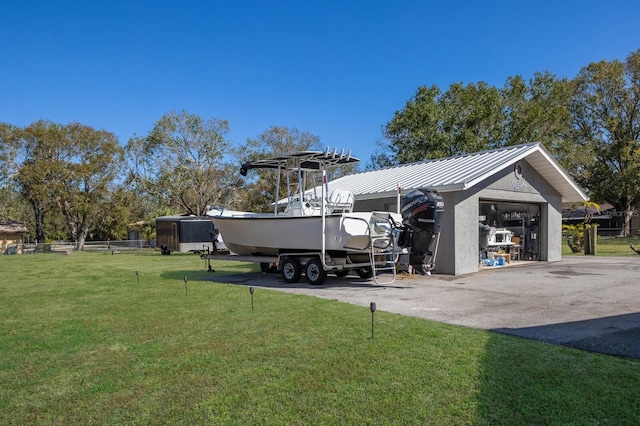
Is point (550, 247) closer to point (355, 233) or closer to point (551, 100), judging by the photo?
point (355, 233)

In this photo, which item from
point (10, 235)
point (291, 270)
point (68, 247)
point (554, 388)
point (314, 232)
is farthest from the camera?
point (10, 235)

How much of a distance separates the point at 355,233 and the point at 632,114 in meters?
40.9

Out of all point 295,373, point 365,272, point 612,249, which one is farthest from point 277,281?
point 612,249

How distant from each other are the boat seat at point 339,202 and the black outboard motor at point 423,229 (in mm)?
2025

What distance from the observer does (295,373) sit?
4551 mm

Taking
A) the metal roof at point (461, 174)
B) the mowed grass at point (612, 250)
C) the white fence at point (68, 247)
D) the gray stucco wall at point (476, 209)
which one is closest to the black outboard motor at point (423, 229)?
the metal roof at point (461, 174)

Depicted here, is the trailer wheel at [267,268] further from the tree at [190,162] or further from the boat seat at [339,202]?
the tree at [190,162]

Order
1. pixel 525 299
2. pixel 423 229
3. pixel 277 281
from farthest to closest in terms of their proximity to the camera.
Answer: pixel 277 281 < pixel 423 229 < pixel 525 299

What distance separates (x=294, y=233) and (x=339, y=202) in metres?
1.58

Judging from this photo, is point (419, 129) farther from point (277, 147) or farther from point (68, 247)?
point (68, 247)

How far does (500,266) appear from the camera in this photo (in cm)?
1584

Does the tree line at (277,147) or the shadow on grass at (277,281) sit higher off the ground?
the tree line at (277,147)

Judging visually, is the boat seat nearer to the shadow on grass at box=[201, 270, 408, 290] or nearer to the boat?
the boat

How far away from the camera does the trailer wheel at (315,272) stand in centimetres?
1151
